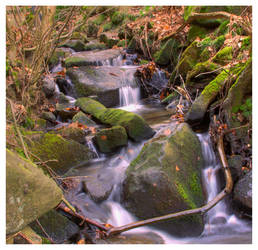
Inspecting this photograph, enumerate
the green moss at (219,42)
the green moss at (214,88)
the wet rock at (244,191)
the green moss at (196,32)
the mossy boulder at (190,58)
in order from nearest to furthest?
1. the wet rock at (244,191)
2. the green moss at (214,88)
3. the green moss at (219,42)
4. the mossy boulder at (190,58)
5. the green moss at (196,32)

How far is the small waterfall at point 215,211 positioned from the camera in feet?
10.9

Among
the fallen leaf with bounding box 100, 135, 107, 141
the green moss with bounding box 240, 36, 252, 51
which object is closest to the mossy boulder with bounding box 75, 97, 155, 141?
the fallen leaf with bounding box 100, 135, 107, 141

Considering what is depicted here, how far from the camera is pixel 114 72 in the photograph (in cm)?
914

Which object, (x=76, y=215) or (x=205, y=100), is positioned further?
(x=205, y=100)

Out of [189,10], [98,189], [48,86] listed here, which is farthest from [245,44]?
[48,86]

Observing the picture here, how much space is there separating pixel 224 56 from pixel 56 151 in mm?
4308

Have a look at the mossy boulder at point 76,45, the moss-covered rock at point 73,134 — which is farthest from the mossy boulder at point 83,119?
the mossy boulder at point 76,45

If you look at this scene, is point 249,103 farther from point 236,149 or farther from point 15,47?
point 15,47

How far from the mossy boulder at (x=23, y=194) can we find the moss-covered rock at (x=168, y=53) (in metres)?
7.83

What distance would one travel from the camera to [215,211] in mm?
3527

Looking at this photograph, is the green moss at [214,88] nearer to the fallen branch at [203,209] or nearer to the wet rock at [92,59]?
the fallen branch at [203,209]

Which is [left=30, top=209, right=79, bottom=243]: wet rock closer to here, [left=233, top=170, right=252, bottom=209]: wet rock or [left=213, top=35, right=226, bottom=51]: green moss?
[left=233, top=170, right=252, bottom=209]: wet rock

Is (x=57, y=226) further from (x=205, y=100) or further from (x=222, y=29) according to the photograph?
(x=222, y=29)
